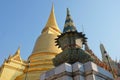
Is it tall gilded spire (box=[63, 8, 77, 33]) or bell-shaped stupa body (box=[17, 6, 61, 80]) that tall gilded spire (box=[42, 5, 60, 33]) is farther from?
tall gilded spire (box=[63, 8, 77, 33])

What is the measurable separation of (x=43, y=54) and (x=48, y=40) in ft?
7.86

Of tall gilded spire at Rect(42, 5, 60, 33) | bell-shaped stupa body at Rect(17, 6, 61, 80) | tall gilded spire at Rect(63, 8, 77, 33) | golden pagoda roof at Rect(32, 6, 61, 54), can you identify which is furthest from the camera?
tall gilded spire at Rect(42, 5, 60, 33)

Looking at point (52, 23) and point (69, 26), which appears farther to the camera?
point (52, 23)

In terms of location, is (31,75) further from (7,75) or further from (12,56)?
(12,56)

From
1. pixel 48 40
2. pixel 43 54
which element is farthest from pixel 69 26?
pixel 48 40

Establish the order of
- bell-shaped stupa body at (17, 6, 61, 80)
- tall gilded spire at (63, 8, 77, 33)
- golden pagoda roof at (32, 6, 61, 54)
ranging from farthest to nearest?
1. golden pagoda roof at (32, 6, 61, 54)
2. bell-shaped stupa body at (17, 6, 61, 80)
3. tall gilded spire at (63, 8, 77, 33)

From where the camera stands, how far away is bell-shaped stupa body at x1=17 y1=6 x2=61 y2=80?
660 inches

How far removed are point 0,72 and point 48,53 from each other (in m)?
5.25

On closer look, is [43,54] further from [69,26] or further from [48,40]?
[69,26]

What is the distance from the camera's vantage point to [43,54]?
19203 millimetres

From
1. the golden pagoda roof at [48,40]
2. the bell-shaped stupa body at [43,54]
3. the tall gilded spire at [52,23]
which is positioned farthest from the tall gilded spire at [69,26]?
the tall gilded spire at [52,23]

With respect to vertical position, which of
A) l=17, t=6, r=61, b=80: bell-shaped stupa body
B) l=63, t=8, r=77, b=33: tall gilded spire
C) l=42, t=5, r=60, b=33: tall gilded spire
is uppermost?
l=42, t=5, r=60, b=33: tall gilded spire

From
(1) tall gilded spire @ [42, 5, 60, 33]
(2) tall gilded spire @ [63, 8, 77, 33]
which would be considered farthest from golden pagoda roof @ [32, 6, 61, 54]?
(2) tall gilded spire @ [63, 8, 77, 33]

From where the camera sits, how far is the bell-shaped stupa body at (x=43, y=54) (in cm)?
1676
